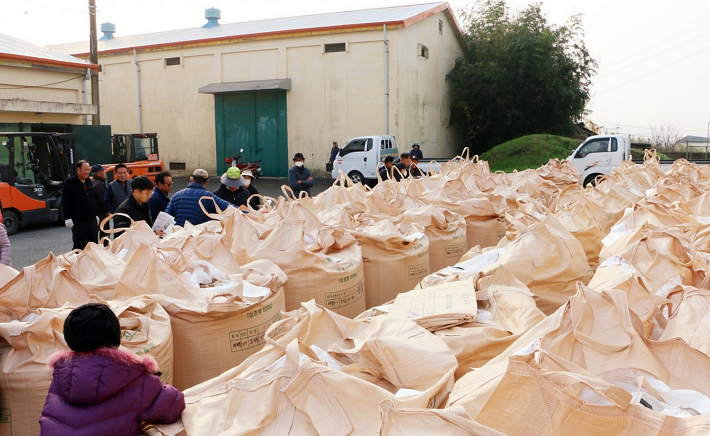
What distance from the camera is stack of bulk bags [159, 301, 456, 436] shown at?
1.67 m

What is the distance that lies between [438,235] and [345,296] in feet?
5.36

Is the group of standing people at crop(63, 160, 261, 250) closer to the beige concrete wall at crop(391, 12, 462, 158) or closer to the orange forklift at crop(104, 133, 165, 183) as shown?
the orange forklift at crop(104, 133, 165, 183)

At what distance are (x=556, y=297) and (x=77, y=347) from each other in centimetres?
259

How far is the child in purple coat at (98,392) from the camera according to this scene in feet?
6.18

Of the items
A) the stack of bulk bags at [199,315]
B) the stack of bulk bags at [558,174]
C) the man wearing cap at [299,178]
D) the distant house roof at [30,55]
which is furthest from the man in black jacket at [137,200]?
the distant house roof at [30,55]

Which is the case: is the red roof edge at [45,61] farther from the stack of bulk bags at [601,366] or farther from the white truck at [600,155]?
the stack of bulk bags at [601,366]

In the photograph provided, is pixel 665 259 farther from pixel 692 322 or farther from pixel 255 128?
pixel 255 128

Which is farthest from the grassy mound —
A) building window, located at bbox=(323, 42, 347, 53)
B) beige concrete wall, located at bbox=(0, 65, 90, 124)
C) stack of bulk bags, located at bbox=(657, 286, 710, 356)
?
stack of bulk bags, located at bbox=(657, 286, 710, 356)

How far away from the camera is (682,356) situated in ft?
6.13

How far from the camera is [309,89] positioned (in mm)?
23859

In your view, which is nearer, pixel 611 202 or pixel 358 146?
pixel 611 202

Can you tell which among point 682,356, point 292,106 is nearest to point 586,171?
point 292,106

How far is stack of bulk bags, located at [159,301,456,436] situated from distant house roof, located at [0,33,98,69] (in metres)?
18.9

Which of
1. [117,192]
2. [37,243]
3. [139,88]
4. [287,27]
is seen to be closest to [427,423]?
[117,192]
